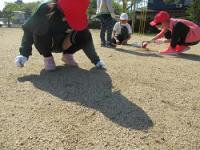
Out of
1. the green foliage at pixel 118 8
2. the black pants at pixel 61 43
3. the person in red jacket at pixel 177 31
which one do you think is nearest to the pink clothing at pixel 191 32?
the person in red jacket at pixel 177 31

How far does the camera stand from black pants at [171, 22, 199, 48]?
664 centimetres

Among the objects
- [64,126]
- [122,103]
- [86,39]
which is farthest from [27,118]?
[86,39]

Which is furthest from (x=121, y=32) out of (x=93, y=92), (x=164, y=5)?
(x=164, y=5)

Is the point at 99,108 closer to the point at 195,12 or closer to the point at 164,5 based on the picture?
the point at 195,12

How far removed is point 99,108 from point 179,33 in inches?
152

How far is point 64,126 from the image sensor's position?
2834 millimetres

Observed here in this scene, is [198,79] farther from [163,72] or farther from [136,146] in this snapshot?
[136,146]

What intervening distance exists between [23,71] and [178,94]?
195 cm

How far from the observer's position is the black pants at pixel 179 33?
6.64 m

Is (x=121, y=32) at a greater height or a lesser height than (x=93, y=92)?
lesser

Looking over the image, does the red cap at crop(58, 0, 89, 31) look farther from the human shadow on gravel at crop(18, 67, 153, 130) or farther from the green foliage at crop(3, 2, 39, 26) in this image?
the green foliage at crop(3, 2, 39, 26)

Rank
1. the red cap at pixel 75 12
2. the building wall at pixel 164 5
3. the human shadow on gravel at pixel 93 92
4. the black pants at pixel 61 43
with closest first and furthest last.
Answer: the human shadow on gravel at pixel 93 92
the red cap at pixel 75 12
the black pants at pixel 61 43
the building wall at pixel 164 5

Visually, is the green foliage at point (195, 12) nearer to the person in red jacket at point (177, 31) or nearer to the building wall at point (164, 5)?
the building wall at point (164, 5)

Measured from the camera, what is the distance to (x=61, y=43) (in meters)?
4.55
